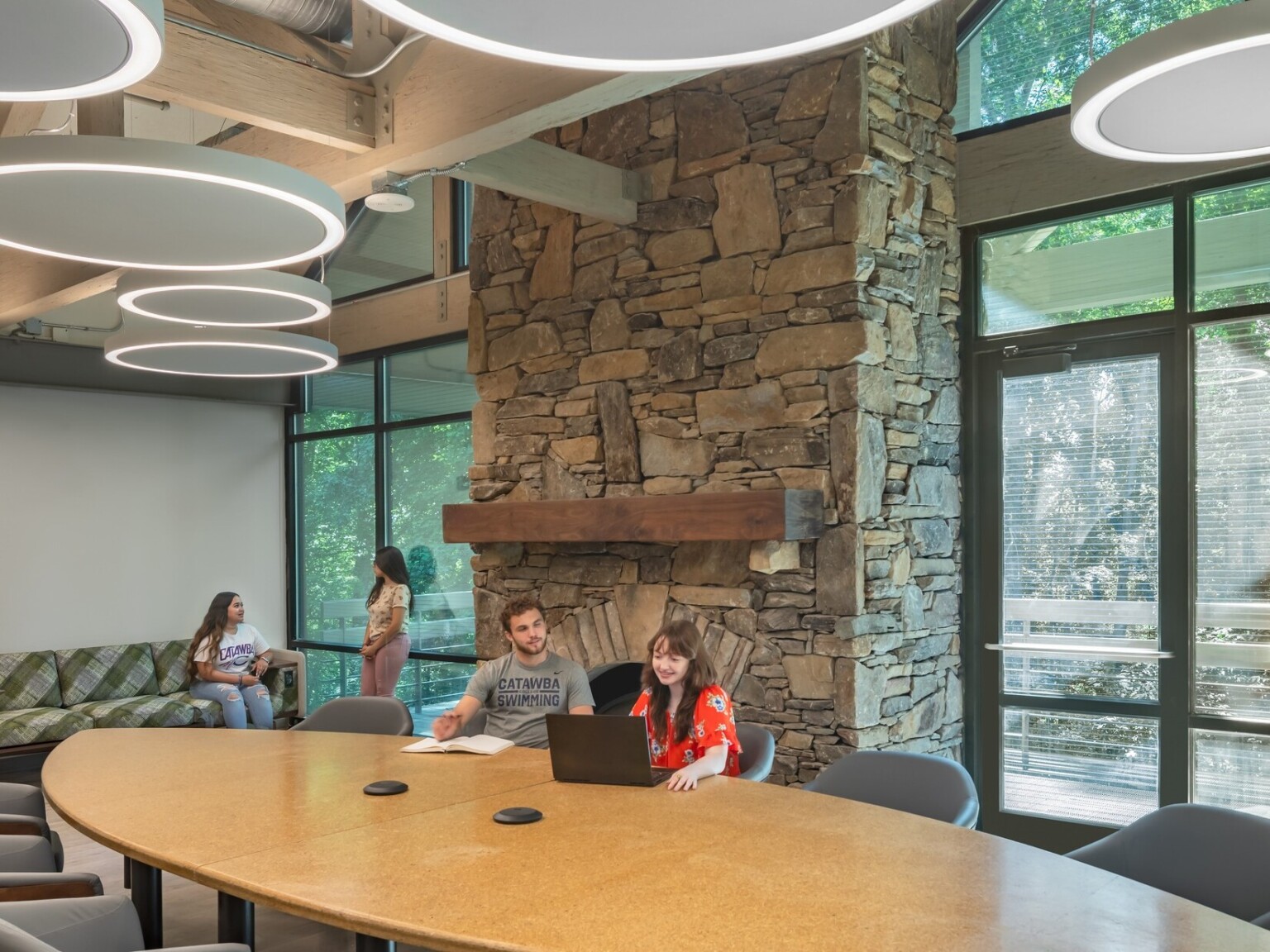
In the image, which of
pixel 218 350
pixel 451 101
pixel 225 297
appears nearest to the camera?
pixel 451 101

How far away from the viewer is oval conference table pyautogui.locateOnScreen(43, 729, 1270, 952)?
1.94m

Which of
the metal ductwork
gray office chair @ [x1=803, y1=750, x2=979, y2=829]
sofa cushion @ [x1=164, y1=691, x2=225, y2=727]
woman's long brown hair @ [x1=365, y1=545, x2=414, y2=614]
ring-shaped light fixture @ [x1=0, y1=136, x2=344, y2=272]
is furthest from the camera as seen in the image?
sofa cushion @ [x1=164, y1=691, x2=225, y2=727]

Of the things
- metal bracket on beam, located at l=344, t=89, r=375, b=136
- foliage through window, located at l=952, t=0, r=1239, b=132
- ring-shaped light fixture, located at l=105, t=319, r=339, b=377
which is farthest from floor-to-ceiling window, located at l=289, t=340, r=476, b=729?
foliage through window, located at l=952, t=0, r=1239, b=132

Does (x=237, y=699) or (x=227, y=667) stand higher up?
(x=227, y=667)

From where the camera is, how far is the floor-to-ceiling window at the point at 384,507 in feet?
24.4

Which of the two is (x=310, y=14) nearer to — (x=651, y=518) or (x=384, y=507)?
(x=651, y=518)

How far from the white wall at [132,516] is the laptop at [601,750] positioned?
19.6 ft

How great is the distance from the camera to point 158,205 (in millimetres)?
2959

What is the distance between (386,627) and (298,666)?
188cm

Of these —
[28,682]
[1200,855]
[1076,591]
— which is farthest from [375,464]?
[1200,855]

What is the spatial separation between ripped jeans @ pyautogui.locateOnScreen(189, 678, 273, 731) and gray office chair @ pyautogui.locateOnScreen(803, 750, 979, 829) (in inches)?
185

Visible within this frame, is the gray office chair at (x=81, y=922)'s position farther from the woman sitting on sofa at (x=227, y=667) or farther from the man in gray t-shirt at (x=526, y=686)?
the woman sitting on sofa at (x=227, y=667)

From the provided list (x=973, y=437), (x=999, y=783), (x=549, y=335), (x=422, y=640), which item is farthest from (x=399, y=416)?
(x=999, y=783)

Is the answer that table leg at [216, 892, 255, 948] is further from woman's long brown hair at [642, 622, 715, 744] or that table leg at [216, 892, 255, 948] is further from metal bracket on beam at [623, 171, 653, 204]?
metal bracket on beam at [623, 171, 653, 204]
